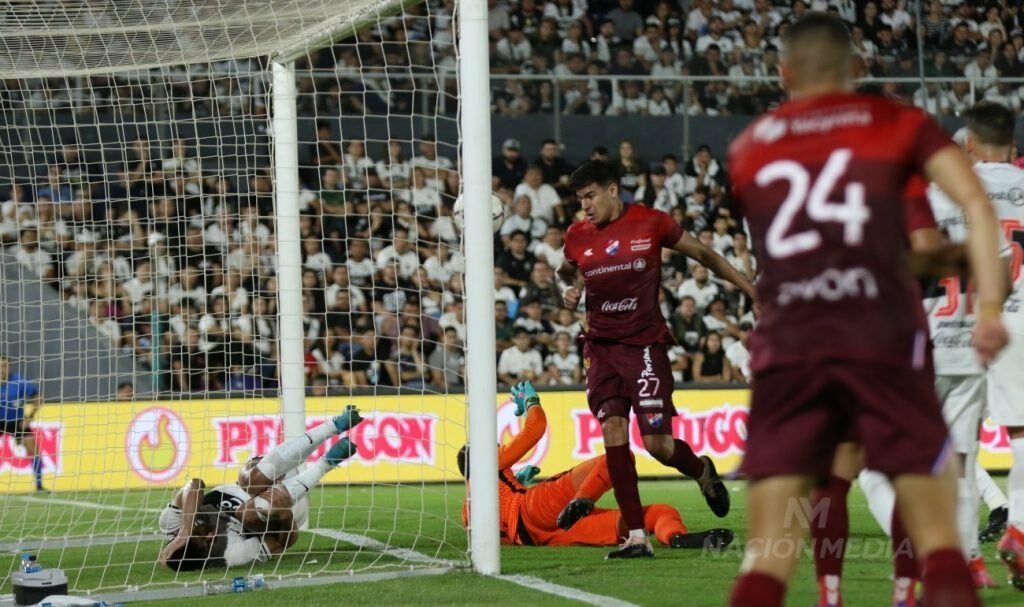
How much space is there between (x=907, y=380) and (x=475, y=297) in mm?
3533

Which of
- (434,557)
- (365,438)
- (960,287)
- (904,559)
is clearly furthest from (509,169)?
(904,559)

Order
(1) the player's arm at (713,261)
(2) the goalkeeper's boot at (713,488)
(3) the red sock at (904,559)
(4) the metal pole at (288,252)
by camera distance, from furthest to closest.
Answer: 1. (4) the metal pole at (288,252)
2. (2) the goalkeeper's boot at (713,488)
3. (1) the player's arm at (713,261)
4. (3) the red sock at (904,559)

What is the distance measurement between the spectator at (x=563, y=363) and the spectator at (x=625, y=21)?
581 centimetres

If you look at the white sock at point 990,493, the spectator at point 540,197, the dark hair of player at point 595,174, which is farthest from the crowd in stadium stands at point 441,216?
the white sock at point 990,493

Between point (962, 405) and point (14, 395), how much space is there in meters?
10.5

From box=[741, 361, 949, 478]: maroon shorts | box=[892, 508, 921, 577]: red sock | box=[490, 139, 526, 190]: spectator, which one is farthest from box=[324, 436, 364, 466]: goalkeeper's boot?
box=[490, 139, 526, 190]: spectator

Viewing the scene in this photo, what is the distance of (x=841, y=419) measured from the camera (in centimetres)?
357

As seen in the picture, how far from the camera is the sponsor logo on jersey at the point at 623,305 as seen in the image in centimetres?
796

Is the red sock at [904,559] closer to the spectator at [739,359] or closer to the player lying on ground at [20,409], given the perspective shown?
the player lying on ground at [20,409]

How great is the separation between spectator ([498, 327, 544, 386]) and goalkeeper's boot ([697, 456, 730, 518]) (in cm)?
774

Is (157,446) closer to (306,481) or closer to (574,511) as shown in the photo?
(306,481)


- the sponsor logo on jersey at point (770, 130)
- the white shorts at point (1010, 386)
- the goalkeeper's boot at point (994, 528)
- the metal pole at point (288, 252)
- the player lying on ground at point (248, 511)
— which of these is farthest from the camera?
the metal pole at point (288, 252)

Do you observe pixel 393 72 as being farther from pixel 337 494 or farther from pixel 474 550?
pixel 474 550

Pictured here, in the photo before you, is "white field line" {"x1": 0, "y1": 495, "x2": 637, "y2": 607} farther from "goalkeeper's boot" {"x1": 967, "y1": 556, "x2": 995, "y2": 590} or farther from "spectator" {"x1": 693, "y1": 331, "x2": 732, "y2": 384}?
"spectator" {"x1": 693, "y1": 331, "x2": 732, "y2": 384}
